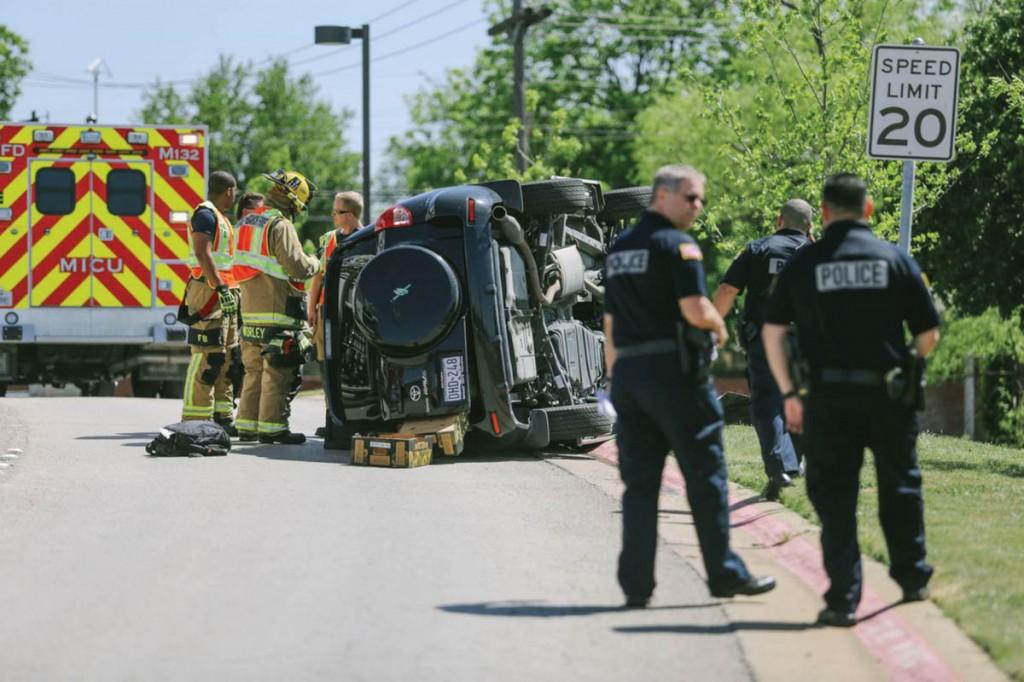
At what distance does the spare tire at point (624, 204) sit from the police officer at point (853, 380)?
742 cm

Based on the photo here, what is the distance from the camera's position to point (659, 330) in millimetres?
7098

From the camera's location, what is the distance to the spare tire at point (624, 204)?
14469 millimetres

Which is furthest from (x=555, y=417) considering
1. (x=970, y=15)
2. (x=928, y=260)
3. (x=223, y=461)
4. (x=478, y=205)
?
(x=970, y=15)

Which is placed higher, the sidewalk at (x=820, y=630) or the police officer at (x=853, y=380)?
the police officer at (x=853, y=380)

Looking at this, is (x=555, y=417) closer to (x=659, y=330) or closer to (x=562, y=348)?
(x=562, y=348)

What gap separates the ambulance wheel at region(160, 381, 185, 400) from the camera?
72.2 ft

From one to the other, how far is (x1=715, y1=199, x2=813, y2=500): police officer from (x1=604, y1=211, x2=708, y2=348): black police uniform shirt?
289cm

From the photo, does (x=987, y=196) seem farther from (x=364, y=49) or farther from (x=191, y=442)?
(x=191, y=442)

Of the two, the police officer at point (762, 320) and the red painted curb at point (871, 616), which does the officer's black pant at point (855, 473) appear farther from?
the police officer at point (762, 320)

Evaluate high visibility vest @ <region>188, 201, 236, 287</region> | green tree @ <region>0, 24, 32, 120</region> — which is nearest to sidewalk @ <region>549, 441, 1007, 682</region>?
high visibility vest @ <region>188, 201, 236, 287</region>

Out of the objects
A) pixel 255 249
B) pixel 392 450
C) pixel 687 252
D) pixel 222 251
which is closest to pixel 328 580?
pixel 687 252

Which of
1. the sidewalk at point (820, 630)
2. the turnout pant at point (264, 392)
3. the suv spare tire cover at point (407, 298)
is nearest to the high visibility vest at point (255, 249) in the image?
the turnout pant at point (264, 392)

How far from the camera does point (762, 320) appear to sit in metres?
10.2

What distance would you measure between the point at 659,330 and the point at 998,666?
6.40 feet
